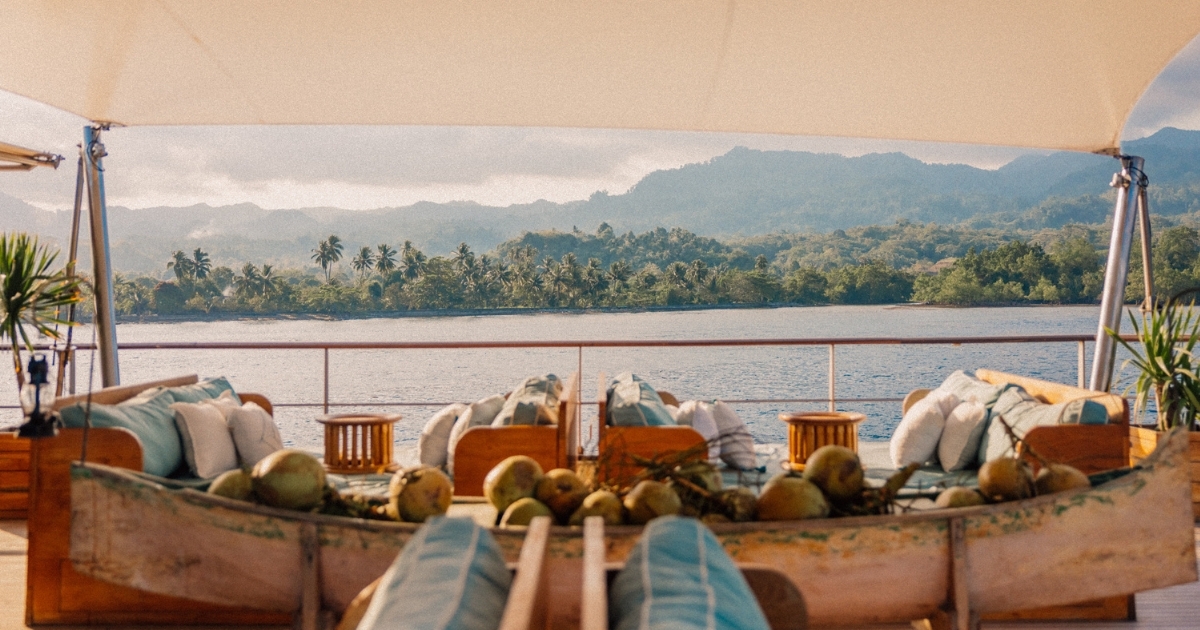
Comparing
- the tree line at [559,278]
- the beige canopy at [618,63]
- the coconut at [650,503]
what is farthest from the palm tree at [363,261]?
the coconut at [650,503]

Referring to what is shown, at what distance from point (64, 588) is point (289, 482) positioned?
217 centimetres

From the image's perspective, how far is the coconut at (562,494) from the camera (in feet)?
4.45

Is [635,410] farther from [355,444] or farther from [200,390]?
[200,390]

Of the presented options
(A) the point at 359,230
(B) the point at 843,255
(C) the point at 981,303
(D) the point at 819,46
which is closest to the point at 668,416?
(D) the point at 819,46

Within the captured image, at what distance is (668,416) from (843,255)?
33798 millimetres

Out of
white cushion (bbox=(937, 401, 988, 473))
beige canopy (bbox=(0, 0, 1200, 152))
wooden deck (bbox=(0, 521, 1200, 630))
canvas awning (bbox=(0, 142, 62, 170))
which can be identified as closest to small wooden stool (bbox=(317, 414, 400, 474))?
wooden deck (bbox=(0, 521, 1200, 630))

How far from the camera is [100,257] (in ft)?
14.1

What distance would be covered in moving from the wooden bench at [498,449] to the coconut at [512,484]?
6.65 feet

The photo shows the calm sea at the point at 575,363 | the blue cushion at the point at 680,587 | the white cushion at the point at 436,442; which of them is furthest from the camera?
the calm sea at the point at 575,363

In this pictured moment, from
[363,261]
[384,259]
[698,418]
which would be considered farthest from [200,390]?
[363,261]

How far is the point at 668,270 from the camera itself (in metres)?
34.6

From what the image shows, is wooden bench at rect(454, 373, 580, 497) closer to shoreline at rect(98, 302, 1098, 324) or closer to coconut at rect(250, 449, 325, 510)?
coconut at rect(250, 449, 325, 510)

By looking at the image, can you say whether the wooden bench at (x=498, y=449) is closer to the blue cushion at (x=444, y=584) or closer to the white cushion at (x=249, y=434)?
the white cushion at (x=249, y=434)

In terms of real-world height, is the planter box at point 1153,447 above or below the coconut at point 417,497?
below
